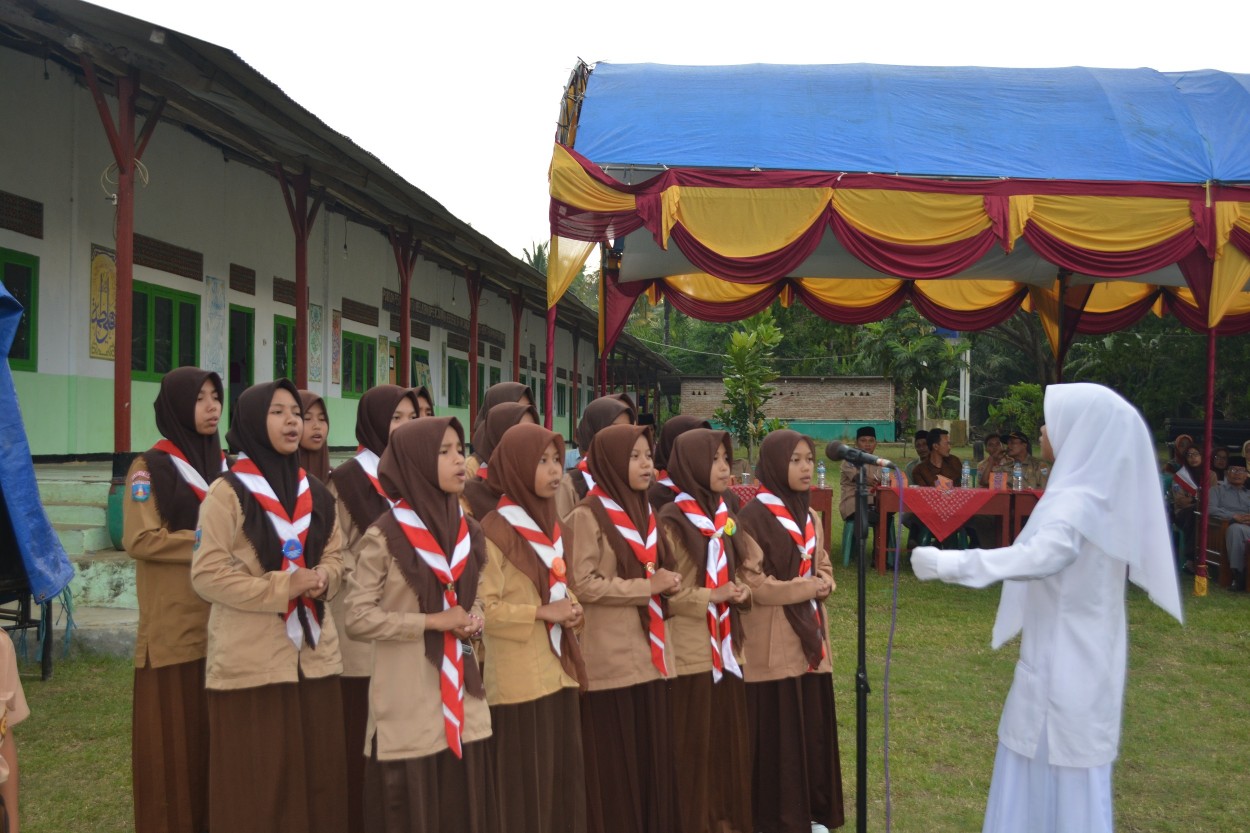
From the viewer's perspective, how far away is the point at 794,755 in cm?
385

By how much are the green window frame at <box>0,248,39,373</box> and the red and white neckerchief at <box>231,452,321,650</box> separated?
6.38m

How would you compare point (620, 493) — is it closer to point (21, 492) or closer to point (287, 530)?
point (287, 530)

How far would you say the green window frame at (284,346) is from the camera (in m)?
13.0

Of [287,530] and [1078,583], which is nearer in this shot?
[1078,583]

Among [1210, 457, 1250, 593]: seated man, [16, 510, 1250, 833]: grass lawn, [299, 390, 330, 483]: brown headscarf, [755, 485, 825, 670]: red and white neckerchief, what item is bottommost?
[16, 510, 1250, 833]: grass lawn

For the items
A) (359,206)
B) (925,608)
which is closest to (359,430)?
(925,608)

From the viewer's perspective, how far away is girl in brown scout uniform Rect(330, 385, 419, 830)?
12.1 feet

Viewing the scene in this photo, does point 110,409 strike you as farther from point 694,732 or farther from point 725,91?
point 694,732

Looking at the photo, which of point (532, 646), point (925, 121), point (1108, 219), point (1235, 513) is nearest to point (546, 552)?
point (532, 646)

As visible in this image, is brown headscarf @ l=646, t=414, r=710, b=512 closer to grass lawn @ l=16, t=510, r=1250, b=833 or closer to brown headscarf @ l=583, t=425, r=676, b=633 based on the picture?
brown headscarf @ l=583, t=425, r=676, b=633

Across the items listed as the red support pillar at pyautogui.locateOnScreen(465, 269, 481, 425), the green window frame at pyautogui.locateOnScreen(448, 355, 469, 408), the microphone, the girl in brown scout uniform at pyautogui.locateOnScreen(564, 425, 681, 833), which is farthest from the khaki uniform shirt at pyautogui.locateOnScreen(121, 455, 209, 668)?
the green window frame at pyautogui.locateOnScreen(448, 355, 469, 408)

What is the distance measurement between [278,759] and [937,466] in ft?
25.5

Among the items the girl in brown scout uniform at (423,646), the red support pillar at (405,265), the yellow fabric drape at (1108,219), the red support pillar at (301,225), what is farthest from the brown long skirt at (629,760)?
the red support pillar at (405,265)

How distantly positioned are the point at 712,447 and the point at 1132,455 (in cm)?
139
